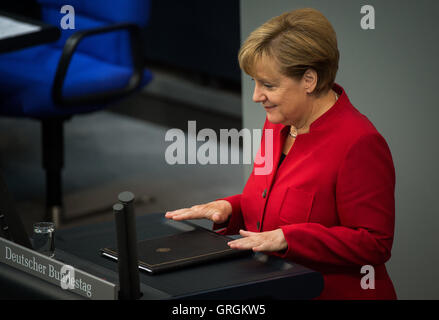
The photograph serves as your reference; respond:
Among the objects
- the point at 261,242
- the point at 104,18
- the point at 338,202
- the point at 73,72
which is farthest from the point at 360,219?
the point at 104,18

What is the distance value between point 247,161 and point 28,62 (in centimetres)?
161

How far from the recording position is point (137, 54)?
13.1 feet

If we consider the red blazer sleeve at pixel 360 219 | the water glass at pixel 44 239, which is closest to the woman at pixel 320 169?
the red blazer sleeve at pixel 360 219

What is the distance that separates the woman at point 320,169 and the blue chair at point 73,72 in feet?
6.39

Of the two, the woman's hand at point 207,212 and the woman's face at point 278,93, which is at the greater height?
the woman's face at point 278,93

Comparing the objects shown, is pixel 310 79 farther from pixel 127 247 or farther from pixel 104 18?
pixel 104 18

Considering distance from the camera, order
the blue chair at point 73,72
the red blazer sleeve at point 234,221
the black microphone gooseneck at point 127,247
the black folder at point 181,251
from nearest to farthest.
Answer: the black microphone gooseneck at point 127,247 → the black folder at point 181,251 → the red blazer sleeve at point 234,221 → the blue chair at point 73,72

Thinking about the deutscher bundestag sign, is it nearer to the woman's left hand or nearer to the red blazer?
the woman's left hand

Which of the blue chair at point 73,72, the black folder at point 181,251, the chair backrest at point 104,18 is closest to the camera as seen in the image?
the black folder at point 181,251

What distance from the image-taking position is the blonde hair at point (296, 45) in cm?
178

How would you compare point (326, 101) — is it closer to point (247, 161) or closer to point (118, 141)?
point (247, 161)

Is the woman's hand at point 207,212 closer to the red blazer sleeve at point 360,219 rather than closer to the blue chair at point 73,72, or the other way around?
the red blazer sleeve at point 360,219

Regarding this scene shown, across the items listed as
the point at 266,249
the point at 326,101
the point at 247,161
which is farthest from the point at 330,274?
the point at 247,161

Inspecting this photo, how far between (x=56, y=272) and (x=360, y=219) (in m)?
0.69
